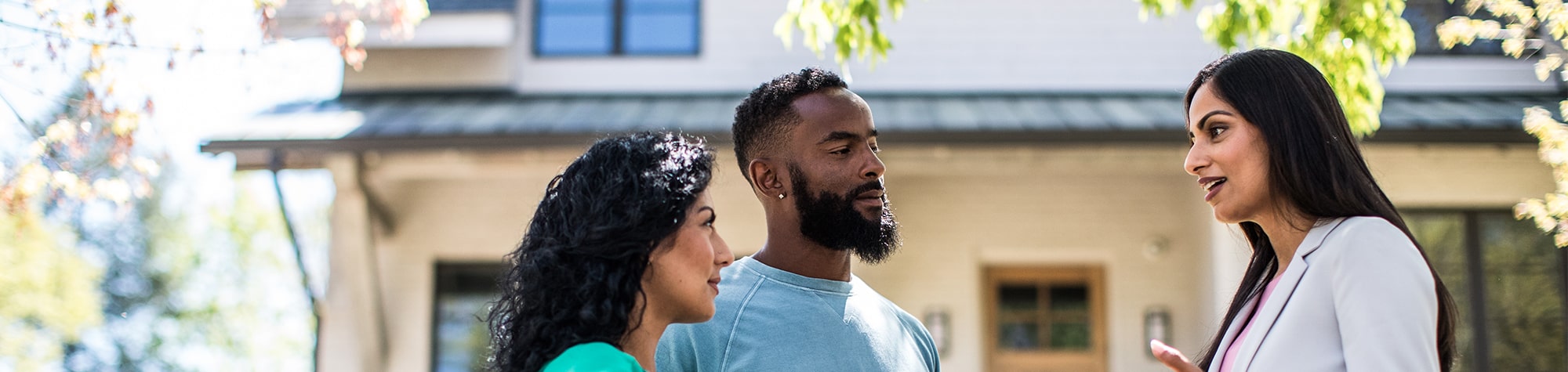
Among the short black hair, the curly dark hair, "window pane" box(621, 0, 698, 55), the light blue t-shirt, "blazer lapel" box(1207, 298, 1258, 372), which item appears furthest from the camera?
"window pane" box(621, 0, 698, 55)

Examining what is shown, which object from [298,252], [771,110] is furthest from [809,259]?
[298,252]

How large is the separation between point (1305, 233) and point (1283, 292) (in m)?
0.14

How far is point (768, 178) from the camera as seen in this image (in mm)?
2887

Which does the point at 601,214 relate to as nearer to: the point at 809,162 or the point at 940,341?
the point at 809,162

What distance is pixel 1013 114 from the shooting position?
27.9ft

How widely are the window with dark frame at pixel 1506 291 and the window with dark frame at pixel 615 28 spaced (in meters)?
5.24

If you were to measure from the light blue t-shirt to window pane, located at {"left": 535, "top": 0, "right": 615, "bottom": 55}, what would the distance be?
711 cm

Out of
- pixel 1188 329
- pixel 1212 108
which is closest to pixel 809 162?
pixel 1212 108

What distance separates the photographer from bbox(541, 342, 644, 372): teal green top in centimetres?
182

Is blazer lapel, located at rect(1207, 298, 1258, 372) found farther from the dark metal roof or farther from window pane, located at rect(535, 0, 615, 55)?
window pane, located at rect(535, 0, 615, 55)

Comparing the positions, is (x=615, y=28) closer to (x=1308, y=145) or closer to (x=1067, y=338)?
(x=1067, y=338)

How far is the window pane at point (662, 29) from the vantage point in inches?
384

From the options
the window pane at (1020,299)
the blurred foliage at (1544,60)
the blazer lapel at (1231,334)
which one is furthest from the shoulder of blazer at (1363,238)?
the window pane at (1020,299)

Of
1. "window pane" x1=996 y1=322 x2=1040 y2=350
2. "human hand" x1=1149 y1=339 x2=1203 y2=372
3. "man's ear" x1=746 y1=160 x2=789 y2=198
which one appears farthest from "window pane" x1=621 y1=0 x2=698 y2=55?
"human hand" x1=1149 y1=339 x2=1203 y2=372
